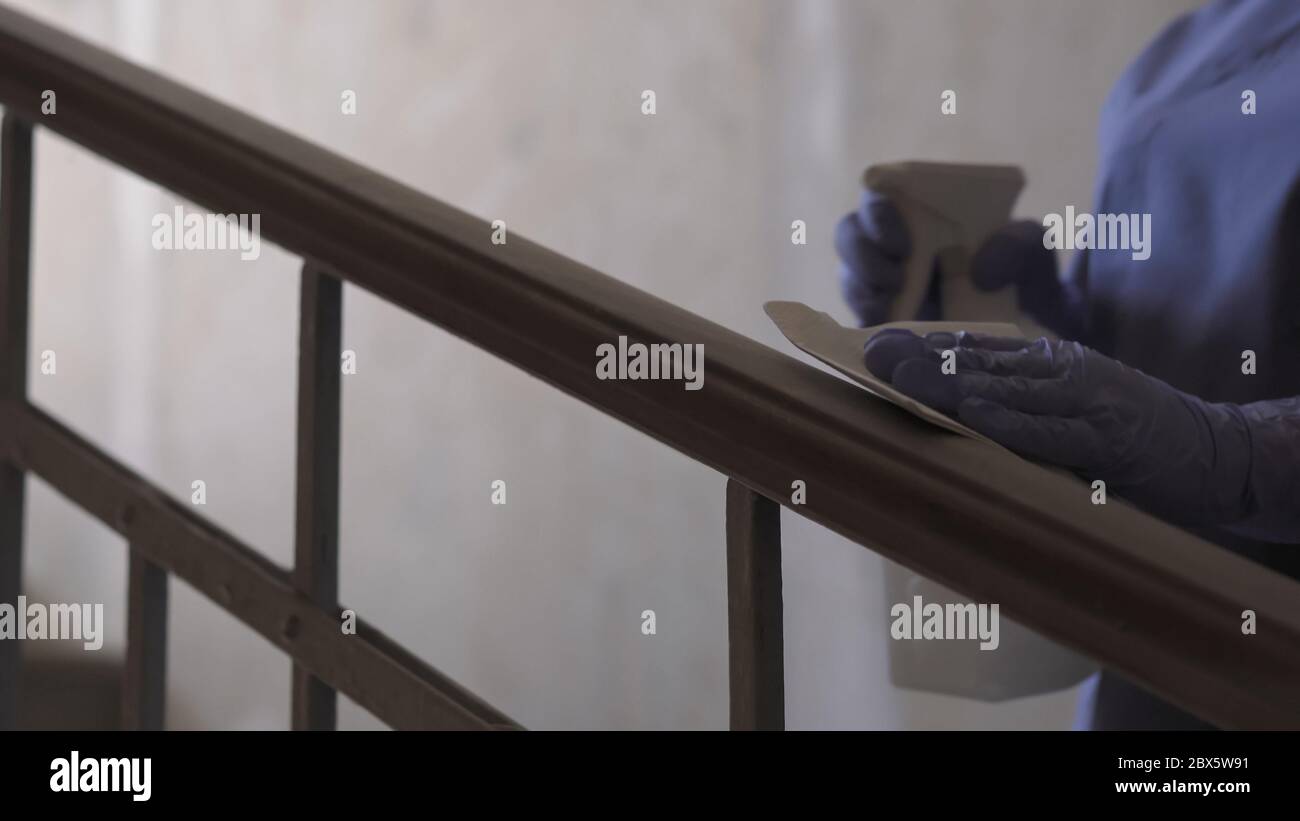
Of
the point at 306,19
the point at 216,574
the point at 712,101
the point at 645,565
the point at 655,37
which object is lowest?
the point at 645,565

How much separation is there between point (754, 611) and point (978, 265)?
691 millimetres

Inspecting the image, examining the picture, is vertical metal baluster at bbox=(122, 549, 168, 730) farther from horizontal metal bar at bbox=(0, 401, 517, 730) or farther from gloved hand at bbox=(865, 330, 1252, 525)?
gloved hand at bbox=(865, 330, 1252, 525)

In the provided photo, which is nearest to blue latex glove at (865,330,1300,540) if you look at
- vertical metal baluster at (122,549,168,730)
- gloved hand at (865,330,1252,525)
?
gloved hand at (865,330,1252,525)

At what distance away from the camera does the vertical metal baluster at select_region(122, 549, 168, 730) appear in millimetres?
488

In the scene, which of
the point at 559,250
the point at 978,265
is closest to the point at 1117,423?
the point at 978,265

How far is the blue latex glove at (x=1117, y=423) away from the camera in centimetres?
37

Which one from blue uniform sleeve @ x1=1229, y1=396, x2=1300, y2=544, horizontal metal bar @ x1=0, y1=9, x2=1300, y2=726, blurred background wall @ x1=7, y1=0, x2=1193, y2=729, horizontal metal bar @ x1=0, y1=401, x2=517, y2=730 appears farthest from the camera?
blurred background wall @ x1=7, y1=0, x2=1193, y2=729

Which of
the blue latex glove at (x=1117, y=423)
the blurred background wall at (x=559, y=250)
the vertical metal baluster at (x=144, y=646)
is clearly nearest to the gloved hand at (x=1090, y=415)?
the blue latex glove at (x=1117, y=423)

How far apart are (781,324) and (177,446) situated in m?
2.25

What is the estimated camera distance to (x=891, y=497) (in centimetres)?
30

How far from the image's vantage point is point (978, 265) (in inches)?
37.8

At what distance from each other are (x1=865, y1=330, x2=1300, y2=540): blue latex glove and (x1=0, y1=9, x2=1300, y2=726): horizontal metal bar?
0.05 meters
